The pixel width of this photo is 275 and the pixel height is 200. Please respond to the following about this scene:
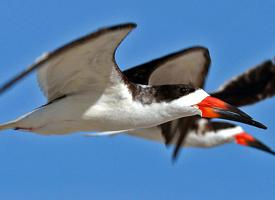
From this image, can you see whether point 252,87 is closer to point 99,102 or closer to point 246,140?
point 246,140

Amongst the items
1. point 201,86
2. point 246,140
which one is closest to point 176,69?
point 201,86

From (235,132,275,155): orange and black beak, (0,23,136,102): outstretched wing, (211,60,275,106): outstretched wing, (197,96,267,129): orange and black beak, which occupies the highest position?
(211,60,275,106): outstretched wing

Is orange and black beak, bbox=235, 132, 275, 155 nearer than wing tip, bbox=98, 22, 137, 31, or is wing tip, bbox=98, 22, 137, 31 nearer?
wing tip, bbox=98, 22, 137, 31

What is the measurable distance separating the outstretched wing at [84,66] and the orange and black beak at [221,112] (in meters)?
0.97

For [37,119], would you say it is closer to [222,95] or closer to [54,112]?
[54,112]

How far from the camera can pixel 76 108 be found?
27.6 ft

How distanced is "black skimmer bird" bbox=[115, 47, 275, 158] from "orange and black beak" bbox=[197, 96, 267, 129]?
51.5 inches

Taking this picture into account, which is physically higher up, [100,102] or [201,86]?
[201,86]

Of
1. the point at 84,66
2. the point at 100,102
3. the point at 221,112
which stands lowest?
the point at 221,112

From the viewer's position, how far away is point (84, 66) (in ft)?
26.6

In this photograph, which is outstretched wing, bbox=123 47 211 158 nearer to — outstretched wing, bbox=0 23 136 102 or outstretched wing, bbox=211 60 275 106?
outstretched wing, bbox=0 23 136 102

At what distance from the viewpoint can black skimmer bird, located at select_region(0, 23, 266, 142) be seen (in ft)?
27.0

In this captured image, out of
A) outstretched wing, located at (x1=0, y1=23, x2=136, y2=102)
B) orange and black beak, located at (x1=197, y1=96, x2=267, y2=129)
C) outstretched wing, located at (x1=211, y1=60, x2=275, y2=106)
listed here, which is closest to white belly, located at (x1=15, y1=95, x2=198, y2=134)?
outstretched wing, located at (x1=0, y1=23, x2=136, y2=102)

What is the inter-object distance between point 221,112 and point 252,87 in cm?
Answer: 451
